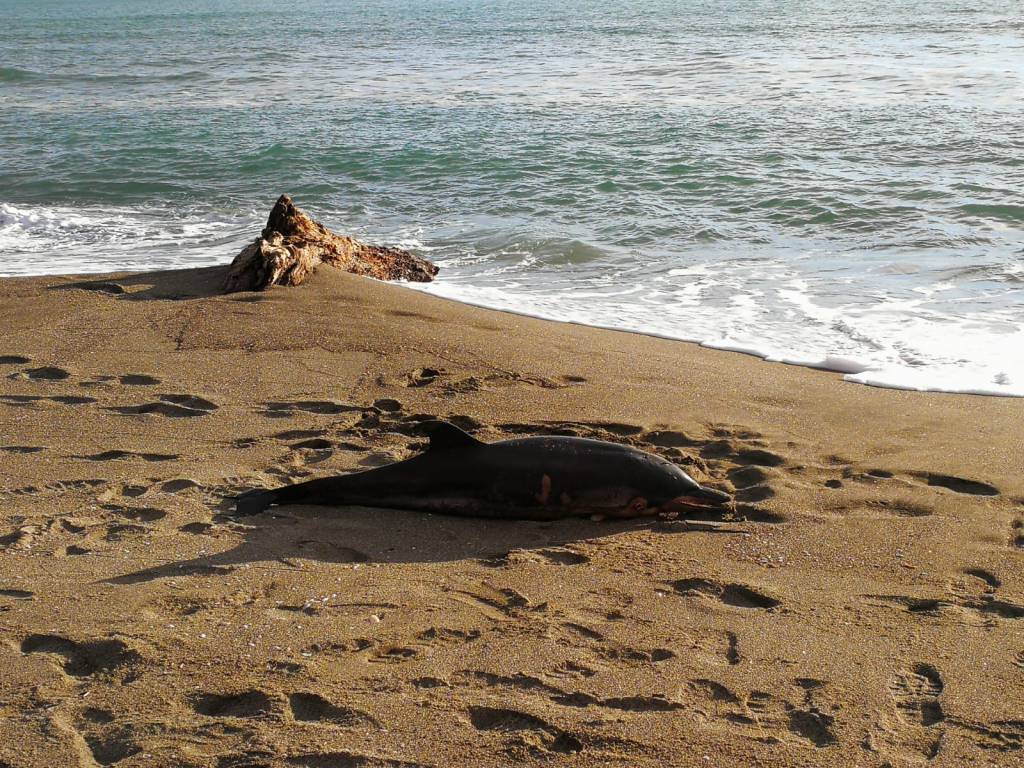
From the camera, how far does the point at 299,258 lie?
8.20 meters

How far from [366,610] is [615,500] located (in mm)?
1333

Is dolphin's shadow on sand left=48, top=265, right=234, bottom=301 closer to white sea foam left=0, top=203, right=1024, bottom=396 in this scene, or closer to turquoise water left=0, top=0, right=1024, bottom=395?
white sea foam left=0, top=203, right=1024, bottom=396

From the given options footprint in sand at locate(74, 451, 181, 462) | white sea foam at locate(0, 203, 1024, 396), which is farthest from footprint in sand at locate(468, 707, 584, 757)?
white sea foam at locate(0, 203, 1024, 396)

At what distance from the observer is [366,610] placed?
358 cm

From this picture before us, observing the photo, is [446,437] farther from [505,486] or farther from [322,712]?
[322,712]

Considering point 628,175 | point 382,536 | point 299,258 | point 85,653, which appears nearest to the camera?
point 85,653

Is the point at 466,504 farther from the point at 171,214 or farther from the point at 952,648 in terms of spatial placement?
the point at 171,214

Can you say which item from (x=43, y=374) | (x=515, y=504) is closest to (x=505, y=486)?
(x=515, y=504)

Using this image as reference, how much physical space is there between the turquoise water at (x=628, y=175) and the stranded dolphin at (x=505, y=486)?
9.66 feet

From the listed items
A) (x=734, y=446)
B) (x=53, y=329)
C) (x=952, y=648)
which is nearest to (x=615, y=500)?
→ (x=734, y=446)

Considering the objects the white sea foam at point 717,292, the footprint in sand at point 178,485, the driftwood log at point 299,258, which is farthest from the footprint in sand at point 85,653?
the white sea foam at point 717,292

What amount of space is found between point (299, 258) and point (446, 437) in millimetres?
4234

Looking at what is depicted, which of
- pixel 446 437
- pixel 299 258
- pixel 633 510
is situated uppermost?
pixel 299 258

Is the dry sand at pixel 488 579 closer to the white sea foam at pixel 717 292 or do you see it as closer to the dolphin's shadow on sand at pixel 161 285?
the white sea foam at pixel 717 292
